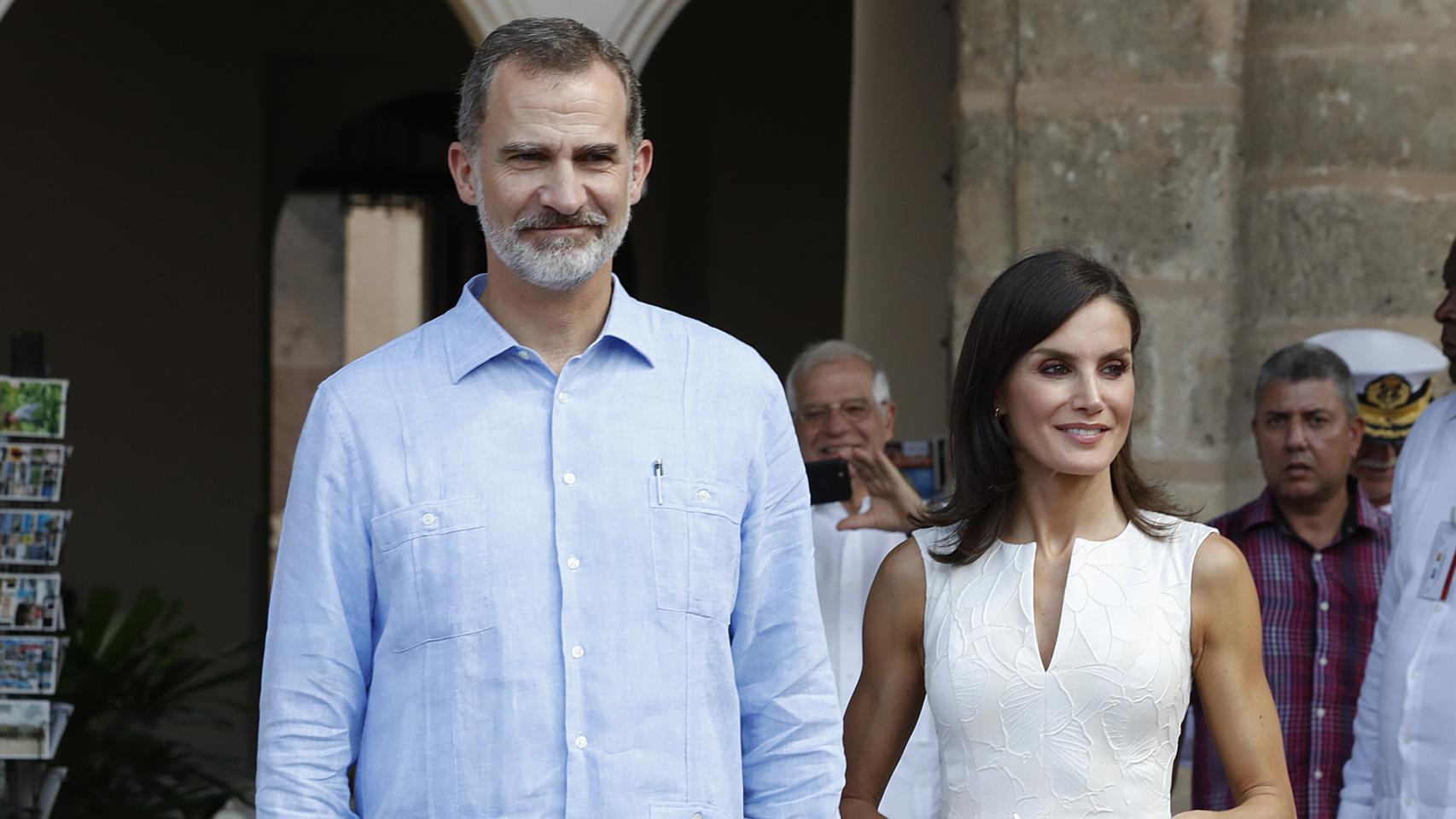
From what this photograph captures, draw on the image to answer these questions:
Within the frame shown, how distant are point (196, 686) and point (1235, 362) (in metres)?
2.94

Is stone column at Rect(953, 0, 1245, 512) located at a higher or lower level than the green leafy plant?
higher

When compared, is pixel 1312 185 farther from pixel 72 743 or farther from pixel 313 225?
pixel 313 225

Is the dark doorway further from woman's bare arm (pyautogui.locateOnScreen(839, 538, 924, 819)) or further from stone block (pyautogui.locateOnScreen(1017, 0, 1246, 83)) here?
woman's bare arm (pyautogui.locateOnScreen(839, 538, 924, 819))

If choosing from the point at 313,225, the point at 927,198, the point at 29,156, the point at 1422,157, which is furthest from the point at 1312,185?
the point at 313,225

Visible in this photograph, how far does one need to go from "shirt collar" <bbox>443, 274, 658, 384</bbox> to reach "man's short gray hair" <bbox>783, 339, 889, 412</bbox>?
1.68 m

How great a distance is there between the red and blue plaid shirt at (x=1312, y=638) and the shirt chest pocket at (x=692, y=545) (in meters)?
1.66

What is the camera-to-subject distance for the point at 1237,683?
7.09ft

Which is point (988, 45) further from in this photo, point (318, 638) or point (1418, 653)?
point (318, 638)

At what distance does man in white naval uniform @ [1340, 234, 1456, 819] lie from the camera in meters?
2.78

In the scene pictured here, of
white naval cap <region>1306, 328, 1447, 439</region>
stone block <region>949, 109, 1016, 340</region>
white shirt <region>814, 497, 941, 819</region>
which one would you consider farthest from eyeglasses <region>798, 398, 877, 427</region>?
white naval cap <region>1306, 328, 1447, 439</region>

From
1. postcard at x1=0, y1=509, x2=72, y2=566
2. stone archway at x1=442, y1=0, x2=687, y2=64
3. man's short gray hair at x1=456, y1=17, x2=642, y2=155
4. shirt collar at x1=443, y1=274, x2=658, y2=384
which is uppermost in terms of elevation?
stone archway at x1=442, y1=0, x2=687, y2=64

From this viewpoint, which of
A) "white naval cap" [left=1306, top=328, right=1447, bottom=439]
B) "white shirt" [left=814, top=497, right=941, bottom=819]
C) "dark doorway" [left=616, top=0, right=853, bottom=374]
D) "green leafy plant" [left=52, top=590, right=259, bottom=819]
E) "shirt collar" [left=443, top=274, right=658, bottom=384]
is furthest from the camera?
"dark doorway" [left=616, top=0, right=853, bottom=374]

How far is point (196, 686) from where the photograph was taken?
204 inches

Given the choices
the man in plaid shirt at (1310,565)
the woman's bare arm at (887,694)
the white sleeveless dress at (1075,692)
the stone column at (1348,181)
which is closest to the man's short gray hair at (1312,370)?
the man in plaid shirt at (1310,565)
